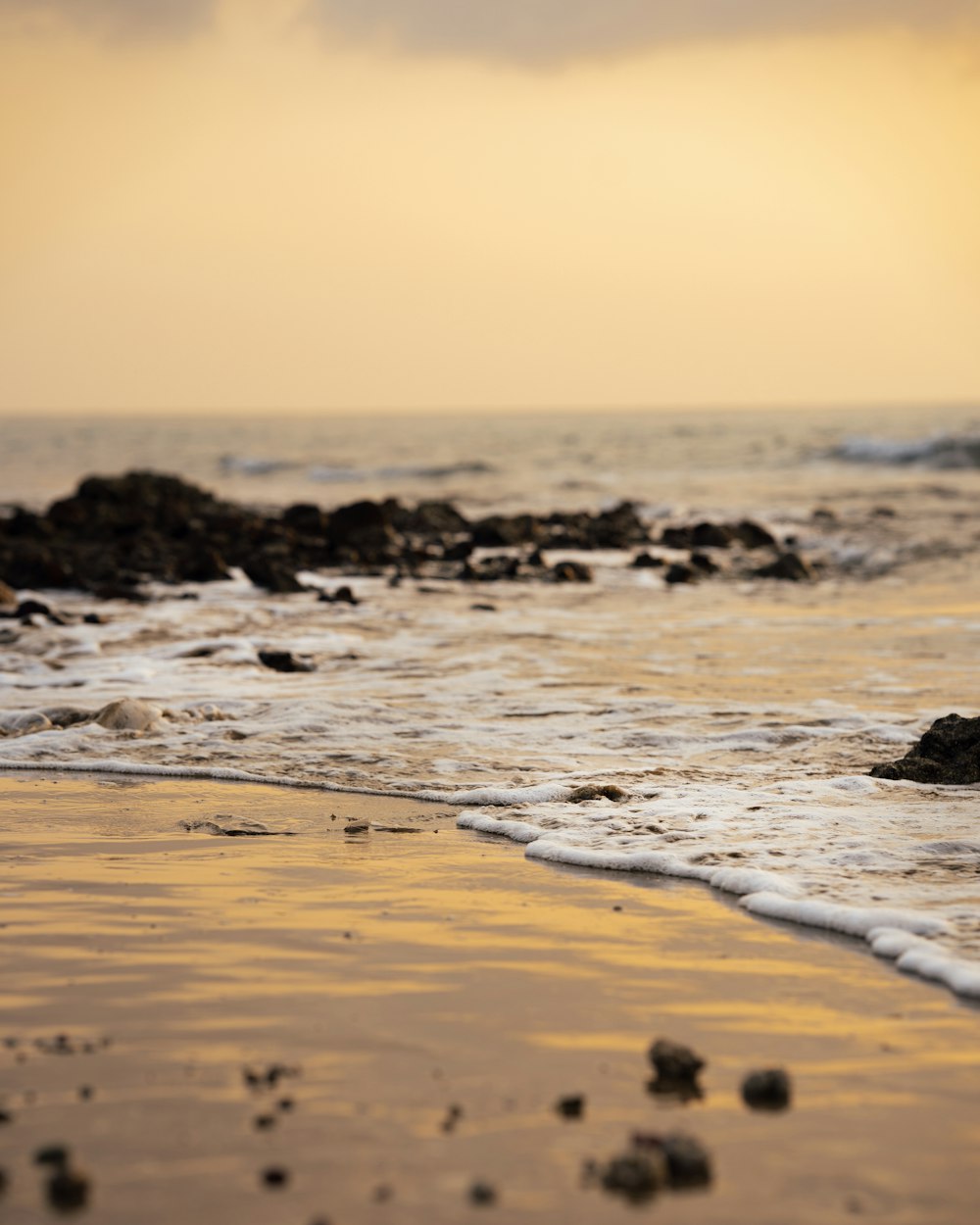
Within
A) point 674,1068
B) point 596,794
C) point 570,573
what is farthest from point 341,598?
point 674,1068

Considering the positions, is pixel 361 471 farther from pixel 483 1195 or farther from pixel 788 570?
pixel 483 1195

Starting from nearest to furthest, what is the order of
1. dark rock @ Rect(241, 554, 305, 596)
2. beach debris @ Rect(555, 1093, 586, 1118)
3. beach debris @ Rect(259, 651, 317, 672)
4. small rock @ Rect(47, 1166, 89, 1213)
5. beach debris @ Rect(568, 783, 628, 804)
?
1. small rock @ Rect(47, 1166, 89, 1213)
2. beach debris @ Rect(555, 1093, 586, 1118)
3. beach debris @ Rect(568, 783, 628, 804)
4. beach debris @ Rect(259, 651, 317, 672)
5. dark rock @ Rect(241, 554, 305, 596)

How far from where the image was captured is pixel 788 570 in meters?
20.0

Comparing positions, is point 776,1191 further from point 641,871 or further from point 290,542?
point 290,542

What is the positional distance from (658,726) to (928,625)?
640 centimetres

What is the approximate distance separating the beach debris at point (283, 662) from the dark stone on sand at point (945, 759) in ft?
17.4

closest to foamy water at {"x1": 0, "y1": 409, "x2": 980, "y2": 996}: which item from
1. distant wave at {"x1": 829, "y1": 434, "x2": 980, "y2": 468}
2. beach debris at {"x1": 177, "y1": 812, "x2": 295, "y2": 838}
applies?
beach debris at {"x1": 177, "y1": 812, "x2": 295, "y2": 838}

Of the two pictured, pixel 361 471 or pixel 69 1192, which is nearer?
pixel 69 1192

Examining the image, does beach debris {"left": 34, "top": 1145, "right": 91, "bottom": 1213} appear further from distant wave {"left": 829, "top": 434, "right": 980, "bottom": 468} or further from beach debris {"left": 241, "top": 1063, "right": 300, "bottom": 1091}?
distant wave {"left": 829, "top": 434, "right": 980, "bottom": 468}

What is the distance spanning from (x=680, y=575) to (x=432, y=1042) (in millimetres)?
15944

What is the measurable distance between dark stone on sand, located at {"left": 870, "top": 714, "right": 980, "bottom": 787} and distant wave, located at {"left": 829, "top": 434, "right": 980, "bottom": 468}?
146 feet

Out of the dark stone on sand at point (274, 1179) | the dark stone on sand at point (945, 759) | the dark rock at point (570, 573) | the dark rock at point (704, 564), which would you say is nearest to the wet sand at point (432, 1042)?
the dark stone on sand at point (274, 1179)

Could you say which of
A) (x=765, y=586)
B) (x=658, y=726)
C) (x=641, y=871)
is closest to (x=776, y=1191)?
(x=641, y=871)

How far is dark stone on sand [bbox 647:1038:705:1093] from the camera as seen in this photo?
362cm
